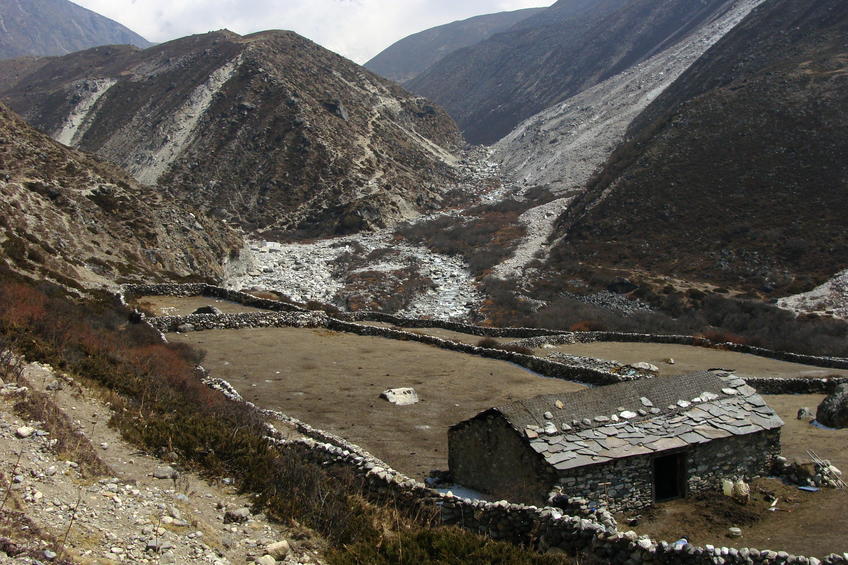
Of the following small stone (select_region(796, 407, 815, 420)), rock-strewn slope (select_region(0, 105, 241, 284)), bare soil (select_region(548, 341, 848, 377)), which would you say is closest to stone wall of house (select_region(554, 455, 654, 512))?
small stone (select_region(796, 407, 815, 420))

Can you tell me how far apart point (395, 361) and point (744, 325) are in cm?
2580

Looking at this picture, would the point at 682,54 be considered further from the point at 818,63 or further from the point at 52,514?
the point at 52,514

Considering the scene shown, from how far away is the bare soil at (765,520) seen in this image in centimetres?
832

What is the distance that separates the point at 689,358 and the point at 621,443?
1575cm

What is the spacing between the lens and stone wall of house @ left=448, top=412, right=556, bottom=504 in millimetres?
9078

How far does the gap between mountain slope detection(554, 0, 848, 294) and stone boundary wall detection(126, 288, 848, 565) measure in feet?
135

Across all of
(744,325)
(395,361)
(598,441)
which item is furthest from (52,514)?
(744,325)

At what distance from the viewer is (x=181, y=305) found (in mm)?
29719

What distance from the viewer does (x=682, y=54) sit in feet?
383

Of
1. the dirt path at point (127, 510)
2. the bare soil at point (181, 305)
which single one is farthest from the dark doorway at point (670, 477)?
the bare soil at point (181, 305)

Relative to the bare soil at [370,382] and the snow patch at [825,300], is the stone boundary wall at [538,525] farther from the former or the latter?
the snow patch at [825,300]

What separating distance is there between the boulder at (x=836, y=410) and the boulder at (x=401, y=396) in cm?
879

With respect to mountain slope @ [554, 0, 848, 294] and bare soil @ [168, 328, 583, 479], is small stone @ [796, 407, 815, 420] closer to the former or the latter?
bare soil @ [168, 328, 583, 479]

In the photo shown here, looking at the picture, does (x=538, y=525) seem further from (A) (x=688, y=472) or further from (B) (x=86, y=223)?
(B) (x=86, y=223)
